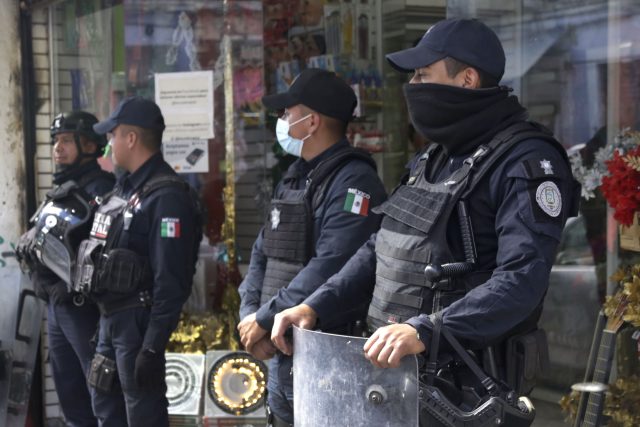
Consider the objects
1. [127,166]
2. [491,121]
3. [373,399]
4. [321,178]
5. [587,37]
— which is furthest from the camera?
[587,37]

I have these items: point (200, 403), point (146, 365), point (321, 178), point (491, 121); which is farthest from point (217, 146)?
point (491, 121)

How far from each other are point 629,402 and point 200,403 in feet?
8.60

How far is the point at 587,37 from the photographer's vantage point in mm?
5773

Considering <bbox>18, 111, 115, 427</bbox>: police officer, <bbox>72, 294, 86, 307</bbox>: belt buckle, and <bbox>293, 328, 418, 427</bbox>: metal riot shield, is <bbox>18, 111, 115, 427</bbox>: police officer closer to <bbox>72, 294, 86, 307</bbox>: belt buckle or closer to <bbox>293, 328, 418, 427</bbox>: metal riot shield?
<bbox>72, 294, 86, 307</bbox>: belt buckle

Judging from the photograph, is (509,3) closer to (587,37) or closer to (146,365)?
(587,37)

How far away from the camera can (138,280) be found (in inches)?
200

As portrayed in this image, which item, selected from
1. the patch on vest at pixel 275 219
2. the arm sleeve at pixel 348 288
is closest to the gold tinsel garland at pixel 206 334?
the patch on vest at pixel 275 219

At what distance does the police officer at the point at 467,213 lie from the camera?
2.66 m

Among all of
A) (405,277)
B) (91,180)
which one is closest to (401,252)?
(405,277)

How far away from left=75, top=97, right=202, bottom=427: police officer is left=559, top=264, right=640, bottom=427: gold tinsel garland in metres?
2.07

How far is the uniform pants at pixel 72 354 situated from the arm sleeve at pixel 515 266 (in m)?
3.29

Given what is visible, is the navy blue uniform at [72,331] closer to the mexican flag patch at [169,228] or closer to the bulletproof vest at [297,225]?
the mexican flag patch at [169,228]

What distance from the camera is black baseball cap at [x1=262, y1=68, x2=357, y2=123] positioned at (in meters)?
4.27

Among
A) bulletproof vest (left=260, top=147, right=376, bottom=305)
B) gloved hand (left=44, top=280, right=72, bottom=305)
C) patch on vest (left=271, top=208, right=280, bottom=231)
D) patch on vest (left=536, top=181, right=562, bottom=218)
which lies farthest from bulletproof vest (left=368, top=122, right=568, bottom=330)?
gloved hand (left=44, top=280, right=72, bottom=305)
